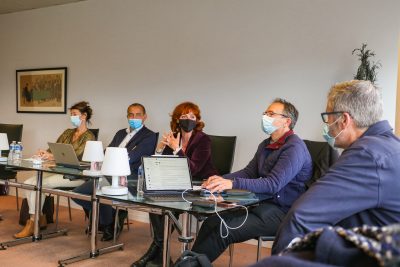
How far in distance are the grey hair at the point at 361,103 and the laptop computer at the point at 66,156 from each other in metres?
2.10

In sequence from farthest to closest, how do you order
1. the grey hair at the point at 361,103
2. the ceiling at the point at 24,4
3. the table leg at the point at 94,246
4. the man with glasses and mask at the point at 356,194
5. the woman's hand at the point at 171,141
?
the ceiling at the point at 24,4
the woman's hand at the point at 171,141
the table leg at the point at 94,246
the grey hair at the point at 361,103
the man with glasses and mask at the point at 356,194

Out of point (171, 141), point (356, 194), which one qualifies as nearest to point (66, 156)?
point (171, 141)

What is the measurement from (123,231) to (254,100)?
5.66 feet

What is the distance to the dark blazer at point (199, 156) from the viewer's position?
312 centimetres

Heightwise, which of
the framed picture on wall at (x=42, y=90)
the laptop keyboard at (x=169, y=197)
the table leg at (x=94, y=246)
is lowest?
the table leg at (x=94, y=246)

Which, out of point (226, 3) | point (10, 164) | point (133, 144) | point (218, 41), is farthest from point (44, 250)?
point (226, 3)

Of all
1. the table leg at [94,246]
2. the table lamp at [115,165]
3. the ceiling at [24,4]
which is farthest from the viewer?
the ceiling at [24,4]

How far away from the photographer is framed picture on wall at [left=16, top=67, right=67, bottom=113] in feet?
16.6

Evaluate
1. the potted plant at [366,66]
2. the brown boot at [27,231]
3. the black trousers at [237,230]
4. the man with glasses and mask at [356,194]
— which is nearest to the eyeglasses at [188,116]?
the black trousers at [237,230]

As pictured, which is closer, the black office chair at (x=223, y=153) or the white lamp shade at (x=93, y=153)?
the white lamp shade at (x=93, y=153)

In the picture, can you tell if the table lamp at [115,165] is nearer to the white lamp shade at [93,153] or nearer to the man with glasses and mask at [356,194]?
the white lamp shade at [93,153]

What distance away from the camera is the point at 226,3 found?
3910 millimetres

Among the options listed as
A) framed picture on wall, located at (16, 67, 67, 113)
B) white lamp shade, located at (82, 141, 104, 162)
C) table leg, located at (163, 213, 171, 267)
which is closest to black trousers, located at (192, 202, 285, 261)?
table leg, located at (163, 213, 171, 267)

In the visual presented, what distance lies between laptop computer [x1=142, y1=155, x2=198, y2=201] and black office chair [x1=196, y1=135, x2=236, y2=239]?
1084 millimetres
